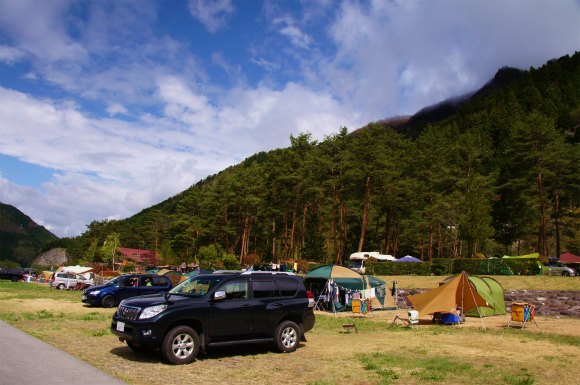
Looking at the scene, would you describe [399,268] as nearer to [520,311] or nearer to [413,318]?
[413,318]

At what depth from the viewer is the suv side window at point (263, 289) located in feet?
33.3

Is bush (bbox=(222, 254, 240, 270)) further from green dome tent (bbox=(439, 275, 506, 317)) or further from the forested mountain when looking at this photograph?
green dome tent (bbox=(439, 275, 506, 317))

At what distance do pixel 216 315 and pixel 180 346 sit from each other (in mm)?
969

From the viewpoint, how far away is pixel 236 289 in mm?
9859

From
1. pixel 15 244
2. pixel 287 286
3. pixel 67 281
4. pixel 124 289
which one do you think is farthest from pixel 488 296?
pixel 15 244

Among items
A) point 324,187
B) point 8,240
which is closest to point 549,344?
point 324,187

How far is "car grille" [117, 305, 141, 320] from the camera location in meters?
8.68

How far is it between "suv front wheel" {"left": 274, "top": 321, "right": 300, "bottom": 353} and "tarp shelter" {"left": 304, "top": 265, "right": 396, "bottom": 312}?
11.9 metres

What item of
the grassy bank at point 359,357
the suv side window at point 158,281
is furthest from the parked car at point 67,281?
the grassy bank at point 359,357

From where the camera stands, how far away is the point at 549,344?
40.4 feet

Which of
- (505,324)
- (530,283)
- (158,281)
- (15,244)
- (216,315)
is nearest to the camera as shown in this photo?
(216,315)

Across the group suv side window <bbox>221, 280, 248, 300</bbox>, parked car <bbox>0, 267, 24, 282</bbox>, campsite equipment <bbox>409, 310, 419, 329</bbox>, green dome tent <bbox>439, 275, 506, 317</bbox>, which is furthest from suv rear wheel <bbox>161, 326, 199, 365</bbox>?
parked car <bbox>0, 267, 24, 282</bbox>

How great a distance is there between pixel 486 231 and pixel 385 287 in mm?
20309

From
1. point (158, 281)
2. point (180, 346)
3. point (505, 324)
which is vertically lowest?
point (505, 324)
